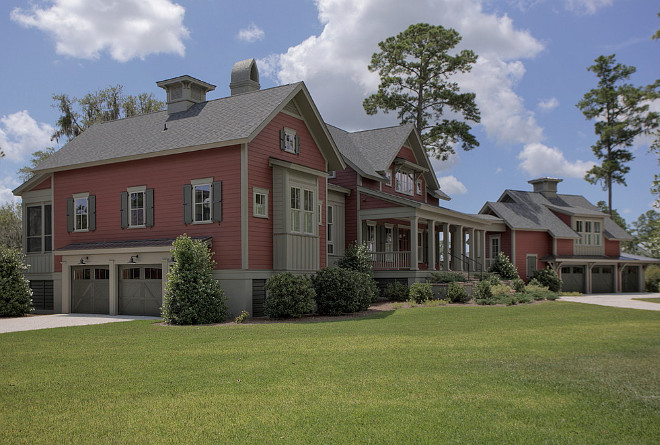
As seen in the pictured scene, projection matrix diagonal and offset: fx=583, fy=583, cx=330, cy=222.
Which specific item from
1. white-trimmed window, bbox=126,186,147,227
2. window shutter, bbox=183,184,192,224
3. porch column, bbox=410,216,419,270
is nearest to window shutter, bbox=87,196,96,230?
white-trimmed window, bbox=126,186,147,227

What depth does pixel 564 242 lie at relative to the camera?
3934 centimetres

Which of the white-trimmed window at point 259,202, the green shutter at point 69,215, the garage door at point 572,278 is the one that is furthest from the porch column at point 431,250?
the garage door at point 572,278

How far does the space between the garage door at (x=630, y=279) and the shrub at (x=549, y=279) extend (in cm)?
964

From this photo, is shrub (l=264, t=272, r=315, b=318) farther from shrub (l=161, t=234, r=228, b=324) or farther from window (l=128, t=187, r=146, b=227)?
window (l=128, t=187, r=146, b=227)

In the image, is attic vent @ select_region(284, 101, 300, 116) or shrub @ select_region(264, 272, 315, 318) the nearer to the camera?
shrub @ select_region(264, 272, 315, 318)

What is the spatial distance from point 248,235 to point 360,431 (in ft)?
43.5

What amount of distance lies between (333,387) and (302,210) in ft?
43.6

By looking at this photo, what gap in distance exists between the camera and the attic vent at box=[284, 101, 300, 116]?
2145 cm

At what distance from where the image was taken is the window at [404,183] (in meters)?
31.4

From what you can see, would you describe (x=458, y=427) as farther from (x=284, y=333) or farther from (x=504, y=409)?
(x=284, y=333)

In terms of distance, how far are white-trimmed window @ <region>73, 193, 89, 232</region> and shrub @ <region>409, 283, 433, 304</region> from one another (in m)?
13.1

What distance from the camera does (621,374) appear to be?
8891 millimetres

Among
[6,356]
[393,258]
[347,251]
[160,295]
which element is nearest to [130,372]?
[6,356]

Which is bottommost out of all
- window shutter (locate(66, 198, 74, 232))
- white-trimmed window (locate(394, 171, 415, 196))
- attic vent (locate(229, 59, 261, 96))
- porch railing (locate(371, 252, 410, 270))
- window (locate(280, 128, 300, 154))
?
porch railing (locate(371, 252, 410, 270))
